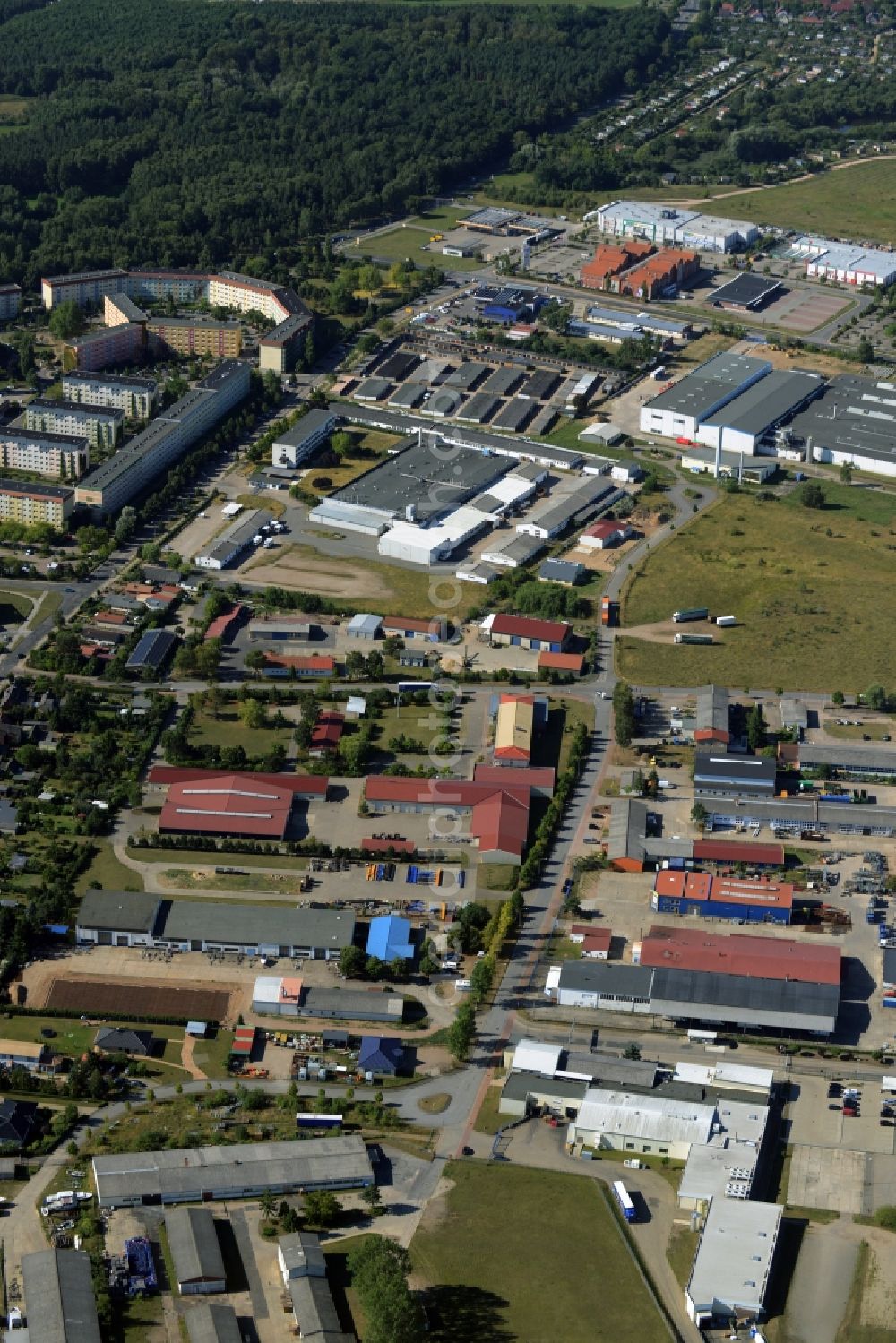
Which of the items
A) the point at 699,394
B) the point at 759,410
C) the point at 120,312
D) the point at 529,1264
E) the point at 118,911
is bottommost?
the point at 529,1264

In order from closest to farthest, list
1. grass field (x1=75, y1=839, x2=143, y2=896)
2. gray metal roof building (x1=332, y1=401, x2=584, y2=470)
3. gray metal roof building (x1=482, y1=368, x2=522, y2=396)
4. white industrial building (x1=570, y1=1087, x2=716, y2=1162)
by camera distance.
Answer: white industrial building (x1=570, y1=1087, x2=716, y2=1162)
grass field (x1=75, y1=839, x2=143, y2=896)
gray metal roof building (x1=332, y1=401, x2=584, y2=470)
gray metal roof building (x1=482, y1=368, x2=522, y2=396)

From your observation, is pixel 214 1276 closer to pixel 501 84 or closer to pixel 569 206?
pixel 569 206

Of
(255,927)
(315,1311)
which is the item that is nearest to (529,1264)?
(315,1311)

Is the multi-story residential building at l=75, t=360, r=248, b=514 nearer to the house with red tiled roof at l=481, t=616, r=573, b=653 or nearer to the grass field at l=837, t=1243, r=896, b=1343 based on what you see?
the house with red tiled roof at l=481, t=616, r=573, b=653

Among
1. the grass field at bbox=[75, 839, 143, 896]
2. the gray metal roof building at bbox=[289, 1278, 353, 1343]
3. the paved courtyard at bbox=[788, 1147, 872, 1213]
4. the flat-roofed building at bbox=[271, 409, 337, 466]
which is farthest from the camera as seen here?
the flat-roofed building at bbox=[271, 409, 337, 466]

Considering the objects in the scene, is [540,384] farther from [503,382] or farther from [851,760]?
[851,760]

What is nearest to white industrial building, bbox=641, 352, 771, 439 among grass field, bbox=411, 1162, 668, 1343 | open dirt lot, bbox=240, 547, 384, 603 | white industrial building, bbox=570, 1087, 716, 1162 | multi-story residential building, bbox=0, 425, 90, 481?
open dirt lot, bbox=240, 547, 384, 603

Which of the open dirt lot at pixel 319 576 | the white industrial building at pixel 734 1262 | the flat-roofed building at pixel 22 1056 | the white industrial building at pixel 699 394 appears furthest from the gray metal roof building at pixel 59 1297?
the white industrial building at pixel 699 394

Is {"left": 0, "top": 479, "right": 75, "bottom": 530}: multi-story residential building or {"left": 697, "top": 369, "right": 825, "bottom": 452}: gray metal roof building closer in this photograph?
{"left": 0, "top": 479, "right": 75, "bottom": 530}: multi-story residential building
